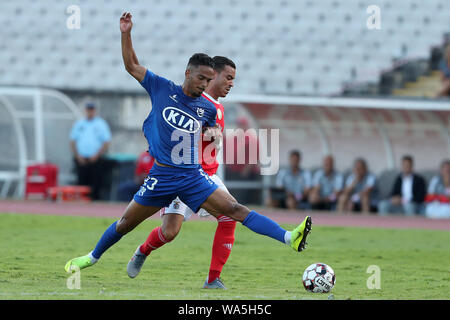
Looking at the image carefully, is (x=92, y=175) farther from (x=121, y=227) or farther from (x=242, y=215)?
(x=242, y=215)

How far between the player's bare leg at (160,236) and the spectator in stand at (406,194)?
9.42m

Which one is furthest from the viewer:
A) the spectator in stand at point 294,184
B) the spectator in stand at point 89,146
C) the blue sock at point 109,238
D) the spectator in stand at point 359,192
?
the spectator in stand at point 89,146

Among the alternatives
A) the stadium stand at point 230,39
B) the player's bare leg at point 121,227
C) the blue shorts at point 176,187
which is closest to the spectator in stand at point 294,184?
the stadium stand at point 230,39

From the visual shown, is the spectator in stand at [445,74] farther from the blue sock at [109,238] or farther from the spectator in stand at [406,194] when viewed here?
the blue sock at [109,238]

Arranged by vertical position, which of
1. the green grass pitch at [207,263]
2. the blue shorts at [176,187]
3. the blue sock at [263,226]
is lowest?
the green grass pitch at [207,263]

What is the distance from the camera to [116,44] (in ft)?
72.3

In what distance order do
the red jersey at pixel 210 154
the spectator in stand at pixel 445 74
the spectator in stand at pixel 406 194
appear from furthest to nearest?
the spectator in stand at pixel 445 74, the spectator in stand at pixel 406 194, the red jersey at pixel 210 154

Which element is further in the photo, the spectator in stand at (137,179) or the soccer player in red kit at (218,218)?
the spectator in stand at (137,179)

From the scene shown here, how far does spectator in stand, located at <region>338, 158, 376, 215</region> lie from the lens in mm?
16047

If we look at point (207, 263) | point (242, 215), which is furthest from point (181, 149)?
point (207, 263)

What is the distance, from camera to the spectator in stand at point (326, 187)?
16.3m

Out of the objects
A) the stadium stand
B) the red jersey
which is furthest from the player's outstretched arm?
the stadium stand

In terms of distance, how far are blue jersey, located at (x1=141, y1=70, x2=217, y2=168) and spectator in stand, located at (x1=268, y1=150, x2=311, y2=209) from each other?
988 cm
